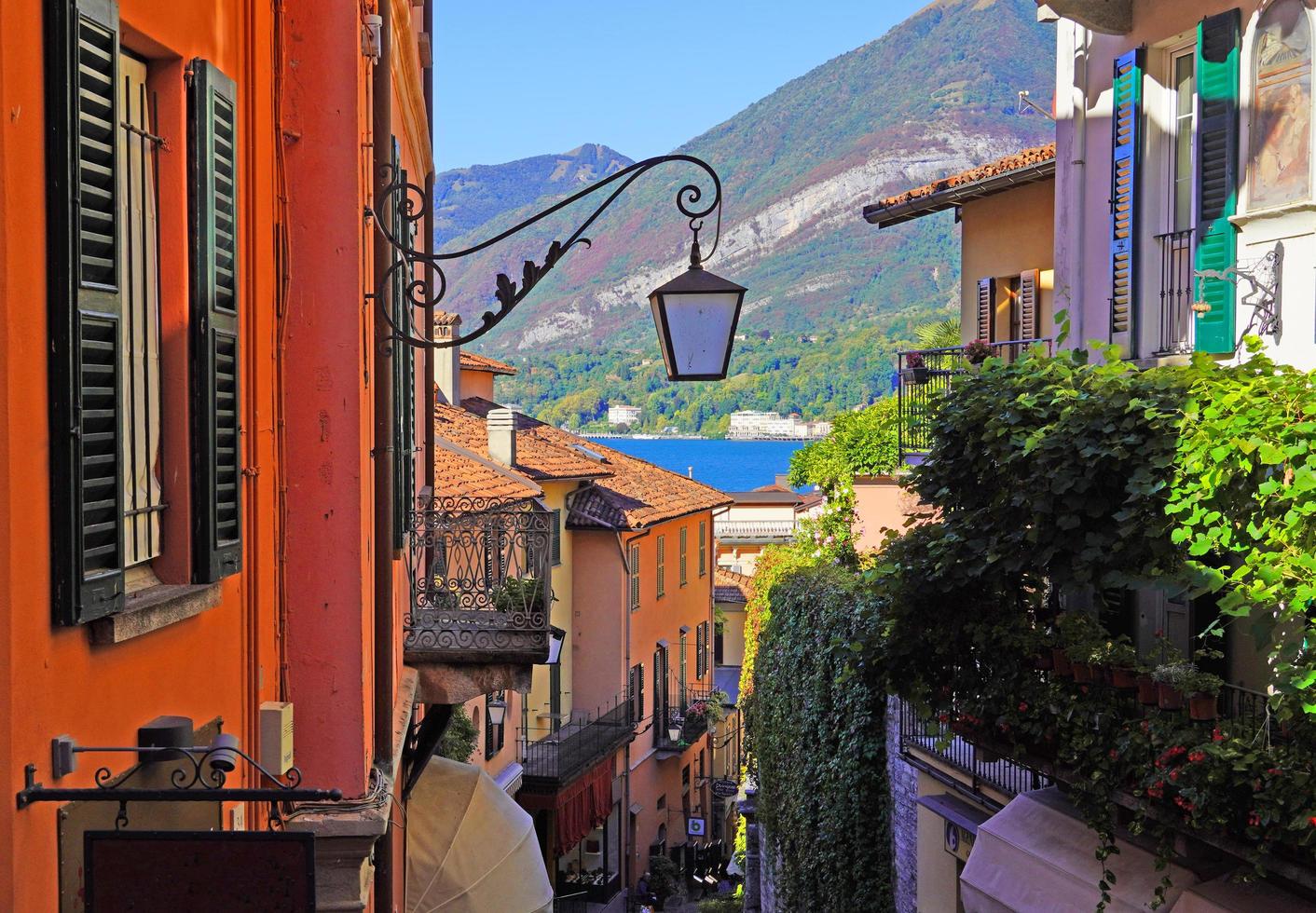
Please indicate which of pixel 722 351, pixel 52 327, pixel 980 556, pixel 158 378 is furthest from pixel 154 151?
pixel 980 556

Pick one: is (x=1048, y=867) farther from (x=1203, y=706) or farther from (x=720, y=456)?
(x=720, y=456)

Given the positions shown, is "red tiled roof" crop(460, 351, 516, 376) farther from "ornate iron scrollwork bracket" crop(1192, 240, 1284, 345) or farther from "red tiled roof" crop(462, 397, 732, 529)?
"ornate iron scrollwork bracket" crop(1192, 240, 1284, 345)

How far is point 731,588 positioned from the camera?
165 ft

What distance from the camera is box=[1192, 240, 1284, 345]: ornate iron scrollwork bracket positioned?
9023 mm

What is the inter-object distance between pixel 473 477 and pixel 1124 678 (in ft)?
41.9

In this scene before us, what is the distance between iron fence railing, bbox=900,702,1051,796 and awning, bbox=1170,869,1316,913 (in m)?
2.85

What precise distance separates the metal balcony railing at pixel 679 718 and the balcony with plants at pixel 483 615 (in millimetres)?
23956

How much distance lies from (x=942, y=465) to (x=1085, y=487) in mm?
1507


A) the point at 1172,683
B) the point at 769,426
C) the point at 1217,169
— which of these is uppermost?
the point at 1217,169

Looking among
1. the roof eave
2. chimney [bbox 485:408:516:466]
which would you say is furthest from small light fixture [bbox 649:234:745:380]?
chimney [bbox 485:408:516:466]

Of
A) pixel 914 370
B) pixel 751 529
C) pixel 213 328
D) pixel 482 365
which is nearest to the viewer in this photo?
pixel 213 328

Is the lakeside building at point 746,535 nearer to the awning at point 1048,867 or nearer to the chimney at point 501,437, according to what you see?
the chimney at point 501,437

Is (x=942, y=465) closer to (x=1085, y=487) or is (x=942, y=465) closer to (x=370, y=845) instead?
(x=1085, y=487)

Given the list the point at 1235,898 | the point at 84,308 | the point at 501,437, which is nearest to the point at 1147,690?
the point at 1235,898
